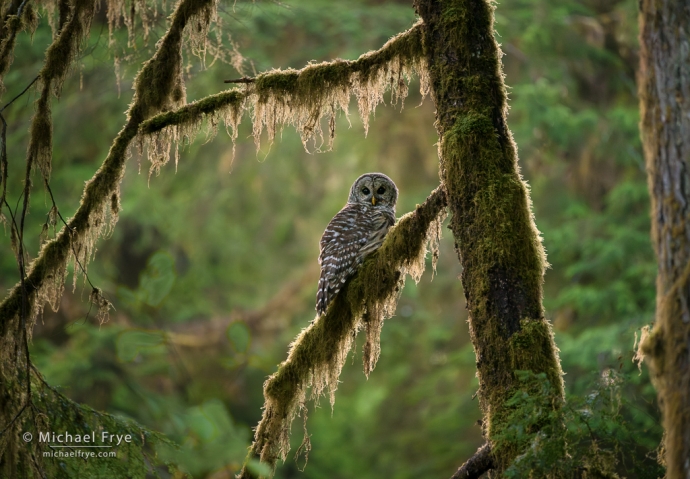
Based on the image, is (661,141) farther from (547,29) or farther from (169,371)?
(169,371)

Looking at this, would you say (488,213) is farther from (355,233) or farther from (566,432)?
(355,233)

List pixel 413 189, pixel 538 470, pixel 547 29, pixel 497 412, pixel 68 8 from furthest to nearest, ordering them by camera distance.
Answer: pixel 413 189 → pixel 547 29 → pixel 68 8 → pixel 497 412 → pixel 538 470

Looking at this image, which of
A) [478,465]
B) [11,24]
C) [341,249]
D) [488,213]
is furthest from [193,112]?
[478,465]

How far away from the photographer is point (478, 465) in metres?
3.39

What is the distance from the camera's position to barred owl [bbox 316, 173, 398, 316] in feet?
15.0

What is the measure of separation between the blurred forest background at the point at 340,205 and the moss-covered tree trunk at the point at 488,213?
6.34 metres

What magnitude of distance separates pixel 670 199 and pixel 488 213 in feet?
3.25

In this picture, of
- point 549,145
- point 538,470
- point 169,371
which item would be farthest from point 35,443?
point 549,145

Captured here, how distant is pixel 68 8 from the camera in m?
4.42

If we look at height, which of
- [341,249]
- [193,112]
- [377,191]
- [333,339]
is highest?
[377,191]

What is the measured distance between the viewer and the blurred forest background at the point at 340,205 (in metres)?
11.0

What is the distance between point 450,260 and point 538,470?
10.6m

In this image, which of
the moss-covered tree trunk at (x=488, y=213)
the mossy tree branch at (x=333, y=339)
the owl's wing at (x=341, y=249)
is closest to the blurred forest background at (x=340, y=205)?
the owl's wing at (x=341, y=249)

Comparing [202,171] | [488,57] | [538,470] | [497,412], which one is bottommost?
[538,470]
